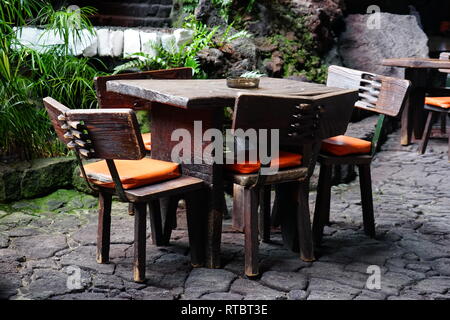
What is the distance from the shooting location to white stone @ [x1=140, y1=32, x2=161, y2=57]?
21.7ft

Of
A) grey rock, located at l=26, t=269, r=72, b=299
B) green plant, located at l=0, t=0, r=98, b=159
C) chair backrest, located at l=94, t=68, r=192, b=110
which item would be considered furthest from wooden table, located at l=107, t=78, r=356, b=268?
green plant, located at l=0, t=0, r=98, b=159

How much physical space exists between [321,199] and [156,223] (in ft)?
4.03

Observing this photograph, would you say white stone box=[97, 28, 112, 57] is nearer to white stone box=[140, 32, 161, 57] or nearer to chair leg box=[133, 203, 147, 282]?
white stone box=[140, 32, 161, 57]

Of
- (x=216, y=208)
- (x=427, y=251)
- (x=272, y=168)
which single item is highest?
(x=272, y=168)

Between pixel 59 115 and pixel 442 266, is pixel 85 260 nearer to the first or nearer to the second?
pixel 59 115

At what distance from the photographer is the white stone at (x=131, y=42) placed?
6.74 metres

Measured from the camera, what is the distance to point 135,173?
3.81m

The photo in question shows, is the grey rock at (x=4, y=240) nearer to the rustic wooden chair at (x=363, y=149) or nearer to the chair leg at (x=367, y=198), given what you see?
the rustic wooden chair at (x=363, y=149)

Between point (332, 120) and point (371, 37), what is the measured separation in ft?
17.0

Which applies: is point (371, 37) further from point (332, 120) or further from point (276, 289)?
point (276, 289)

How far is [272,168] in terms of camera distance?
12.9 feet

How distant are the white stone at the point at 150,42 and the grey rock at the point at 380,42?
313 cm

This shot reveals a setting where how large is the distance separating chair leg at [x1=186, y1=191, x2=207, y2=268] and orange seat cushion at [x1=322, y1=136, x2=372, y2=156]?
1103 millimetres
